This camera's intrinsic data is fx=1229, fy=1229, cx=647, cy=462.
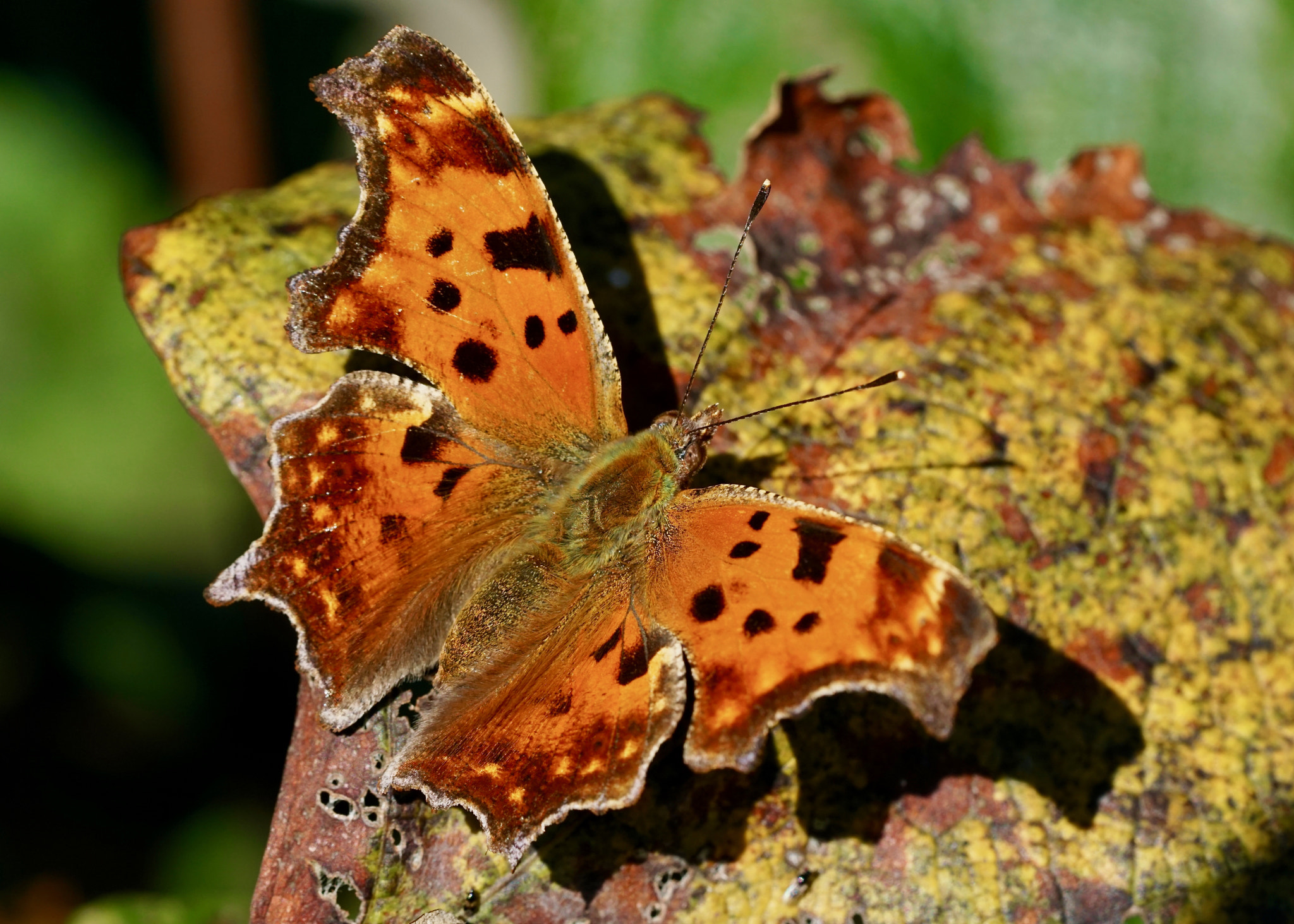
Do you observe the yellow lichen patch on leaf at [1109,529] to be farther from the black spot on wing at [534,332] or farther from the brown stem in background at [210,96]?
the brown stem in background at [210,96]

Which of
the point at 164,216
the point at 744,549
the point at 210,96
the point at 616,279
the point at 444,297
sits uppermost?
the point at 210,96

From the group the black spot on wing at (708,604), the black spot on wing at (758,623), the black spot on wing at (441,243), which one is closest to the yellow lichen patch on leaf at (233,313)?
the black spot on wing at (441,243)

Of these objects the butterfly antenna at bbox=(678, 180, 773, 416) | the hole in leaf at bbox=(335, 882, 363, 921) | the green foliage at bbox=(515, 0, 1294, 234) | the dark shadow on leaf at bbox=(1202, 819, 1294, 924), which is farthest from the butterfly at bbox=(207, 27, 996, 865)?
the green foliage at bbox=(515, 0, 1294, 234)

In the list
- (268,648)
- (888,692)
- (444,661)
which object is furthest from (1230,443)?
(268,648)

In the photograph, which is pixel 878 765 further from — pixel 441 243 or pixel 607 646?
pixel 441 243

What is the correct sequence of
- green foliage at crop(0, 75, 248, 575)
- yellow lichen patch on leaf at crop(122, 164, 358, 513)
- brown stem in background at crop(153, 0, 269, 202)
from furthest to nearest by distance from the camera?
green foliage at crop(0, 75, 248, 575), brown stem in background at crop(153, 0, 269, 202), yellow lichen patch on leaf at crop(122, 164, 358, 513)

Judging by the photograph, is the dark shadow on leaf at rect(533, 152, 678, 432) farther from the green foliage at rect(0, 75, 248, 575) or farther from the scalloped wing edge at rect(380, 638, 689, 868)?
the green foliage at rect(0, 75, 248, 575)

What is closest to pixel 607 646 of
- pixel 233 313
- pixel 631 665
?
pixel 631 665
